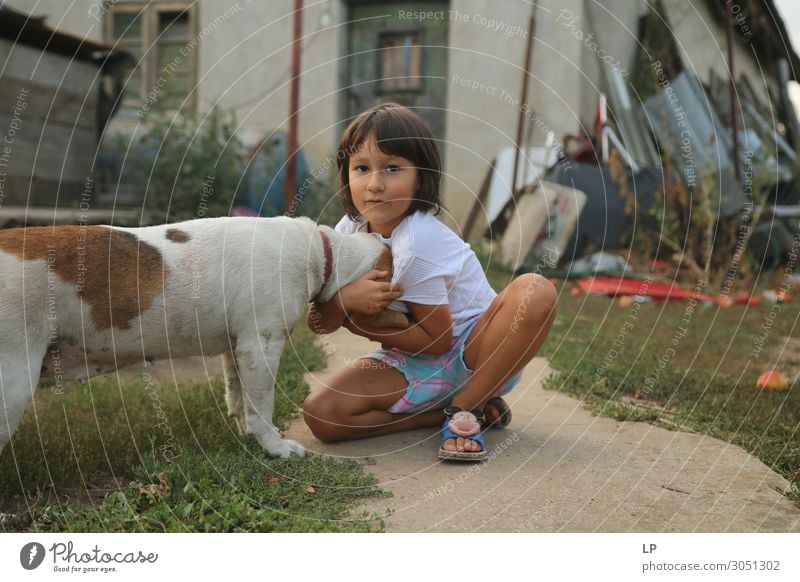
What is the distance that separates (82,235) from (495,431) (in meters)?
1.66

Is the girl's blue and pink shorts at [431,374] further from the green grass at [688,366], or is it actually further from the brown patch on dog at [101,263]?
the brown patch on dog at [101,263]

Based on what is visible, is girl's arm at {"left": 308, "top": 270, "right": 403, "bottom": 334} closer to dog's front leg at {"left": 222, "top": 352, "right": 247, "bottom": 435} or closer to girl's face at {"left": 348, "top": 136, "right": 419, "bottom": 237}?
girl's face at {"left": 348, "top": 136, "right": 419, "bottom": 237}

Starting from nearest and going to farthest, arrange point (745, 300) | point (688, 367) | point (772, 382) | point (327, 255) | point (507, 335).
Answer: point (327, 255) → point (507, 335) → point (772, 382) → point (688, 367) → point (745, 300)

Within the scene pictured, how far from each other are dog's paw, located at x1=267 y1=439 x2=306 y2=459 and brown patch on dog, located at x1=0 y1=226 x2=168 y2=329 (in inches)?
24.6

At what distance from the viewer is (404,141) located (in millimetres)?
2703

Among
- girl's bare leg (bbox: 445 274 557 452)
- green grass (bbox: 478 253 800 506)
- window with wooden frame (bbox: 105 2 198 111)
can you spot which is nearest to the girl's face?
girl's bare leg (bbox: 445 274 557 452)

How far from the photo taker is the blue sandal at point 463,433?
2654 mm

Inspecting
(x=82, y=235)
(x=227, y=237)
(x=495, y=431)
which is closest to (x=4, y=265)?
(x=82, y=235)

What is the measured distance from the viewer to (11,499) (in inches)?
92.4

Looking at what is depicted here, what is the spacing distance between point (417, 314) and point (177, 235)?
0.86 meters

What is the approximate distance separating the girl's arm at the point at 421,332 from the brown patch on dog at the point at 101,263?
2.45ft

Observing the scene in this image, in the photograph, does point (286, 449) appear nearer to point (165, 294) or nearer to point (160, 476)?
point (160, 476)
